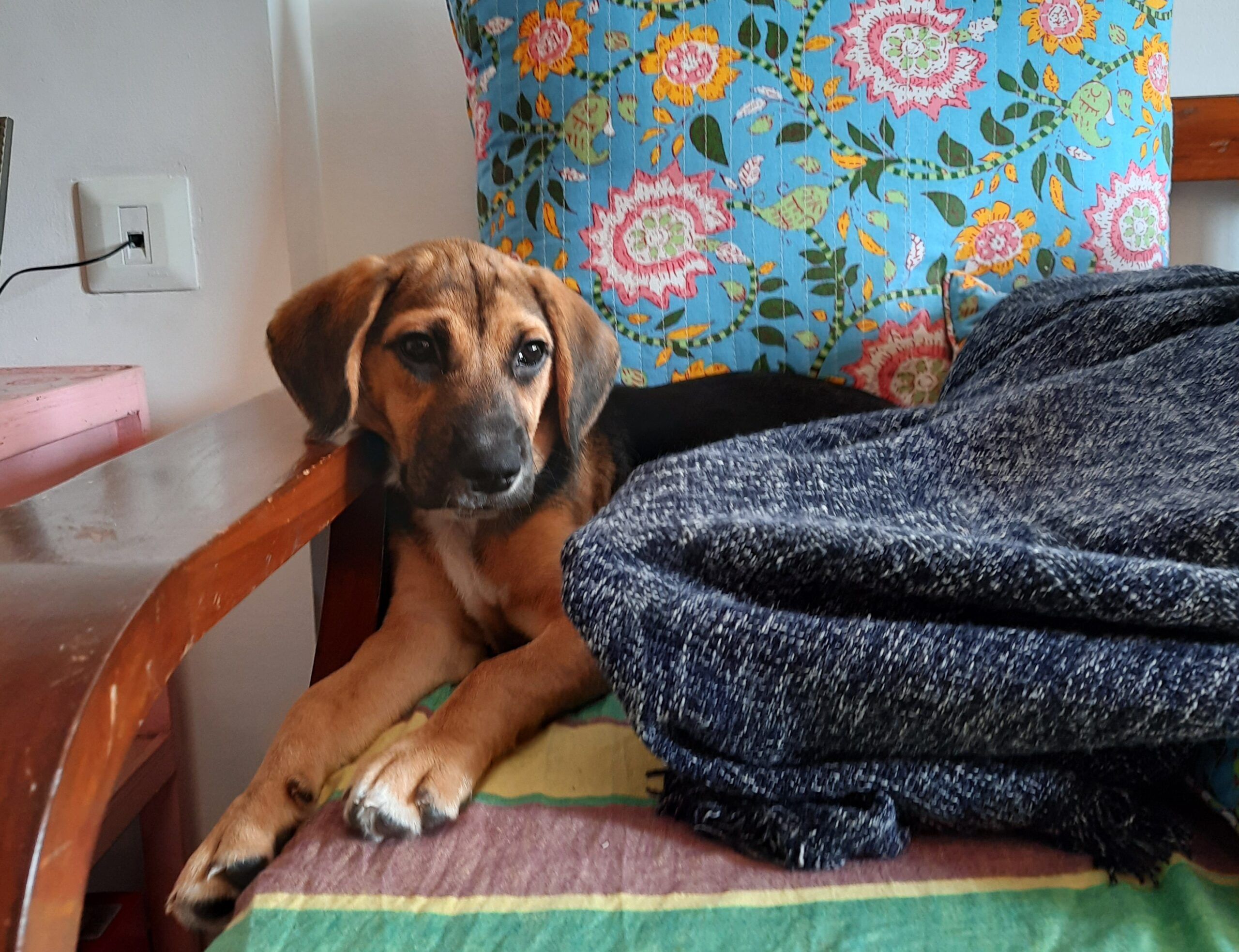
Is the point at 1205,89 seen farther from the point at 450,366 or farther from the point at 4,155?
the point at 4,155

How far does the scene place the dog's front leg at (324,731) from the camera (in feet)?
2.00

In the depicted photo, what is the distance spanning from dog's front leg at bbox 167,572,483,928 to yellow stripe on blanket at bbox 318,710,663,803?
0.09 feet

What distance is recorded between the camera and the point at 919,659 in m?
0.48

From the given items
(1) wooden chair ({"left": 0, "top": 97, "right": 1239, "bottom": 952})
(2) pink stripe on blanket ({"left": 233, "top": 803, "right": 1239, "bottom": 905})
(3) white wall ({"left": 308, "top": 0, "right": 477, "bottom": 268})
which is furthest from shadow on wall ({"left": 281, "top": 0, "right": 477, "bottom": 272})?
(2) pink stripe on blanket ({"left": 233, "top": 803, "right": 1239, "bottom": 905})

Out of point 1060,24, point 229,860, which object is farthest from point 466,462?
point 1060,24

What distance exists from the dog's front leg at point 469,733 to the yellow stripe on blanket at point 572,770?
2cm

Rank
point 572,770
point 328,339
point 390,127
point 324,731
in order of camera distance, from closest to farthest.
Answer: point 572,770 < point 324,731 < point 328,339 < point 390,127

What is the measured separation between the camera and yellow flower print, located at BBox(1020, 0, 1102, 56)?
1.15 metres

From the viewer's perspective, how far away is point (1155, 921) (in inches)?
17.5

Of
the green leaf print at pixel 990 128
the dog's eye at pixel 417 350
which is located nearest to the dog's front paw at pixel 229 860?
the dog's eye at pixel 417 350

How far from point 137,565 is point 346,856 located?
235 millimetres

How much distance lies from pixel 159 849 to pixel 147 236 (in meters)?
A: 0.97

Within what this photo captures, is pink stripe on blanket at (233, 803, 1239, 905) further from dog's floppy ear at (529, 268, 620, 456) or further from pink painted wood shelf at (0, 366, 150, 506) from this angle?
pink painted wood shelf at (0, 366, 150, 506)

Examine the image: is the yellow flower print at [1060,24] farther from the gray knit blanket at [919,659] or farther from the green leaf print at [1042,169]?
the gray knit blanket at [919,659]
